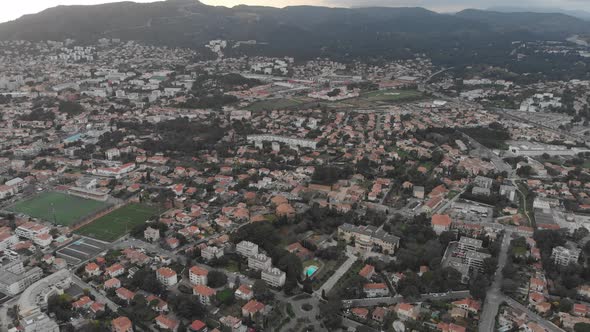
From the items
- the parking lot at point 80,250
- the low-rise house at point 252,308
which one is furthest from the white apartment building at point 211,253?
the parking lot at point 80,250

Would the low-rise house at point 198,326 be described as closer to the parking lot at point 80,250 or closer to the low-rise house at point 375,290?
the low-rise house at point 375,290

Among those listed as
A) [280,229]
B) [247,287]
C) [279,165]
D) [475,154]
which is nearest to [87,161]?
[279,165]

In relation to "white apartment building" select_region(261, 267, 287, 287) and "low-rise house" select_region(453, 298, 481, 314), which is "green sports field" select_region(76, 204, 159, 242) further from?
"low-rise house" select_region(453, 298, 481, 314)

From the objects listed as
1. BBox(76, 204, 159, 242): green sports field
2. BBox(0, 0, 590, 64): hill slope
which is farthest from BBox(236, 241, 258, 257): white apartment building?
BBox(0, 0, 590, 64): hill slope

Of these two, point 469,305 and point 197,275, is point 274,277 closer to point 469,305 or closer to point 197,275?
point 197,275

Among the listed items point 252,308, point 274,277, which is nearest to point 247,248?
point 274,277
